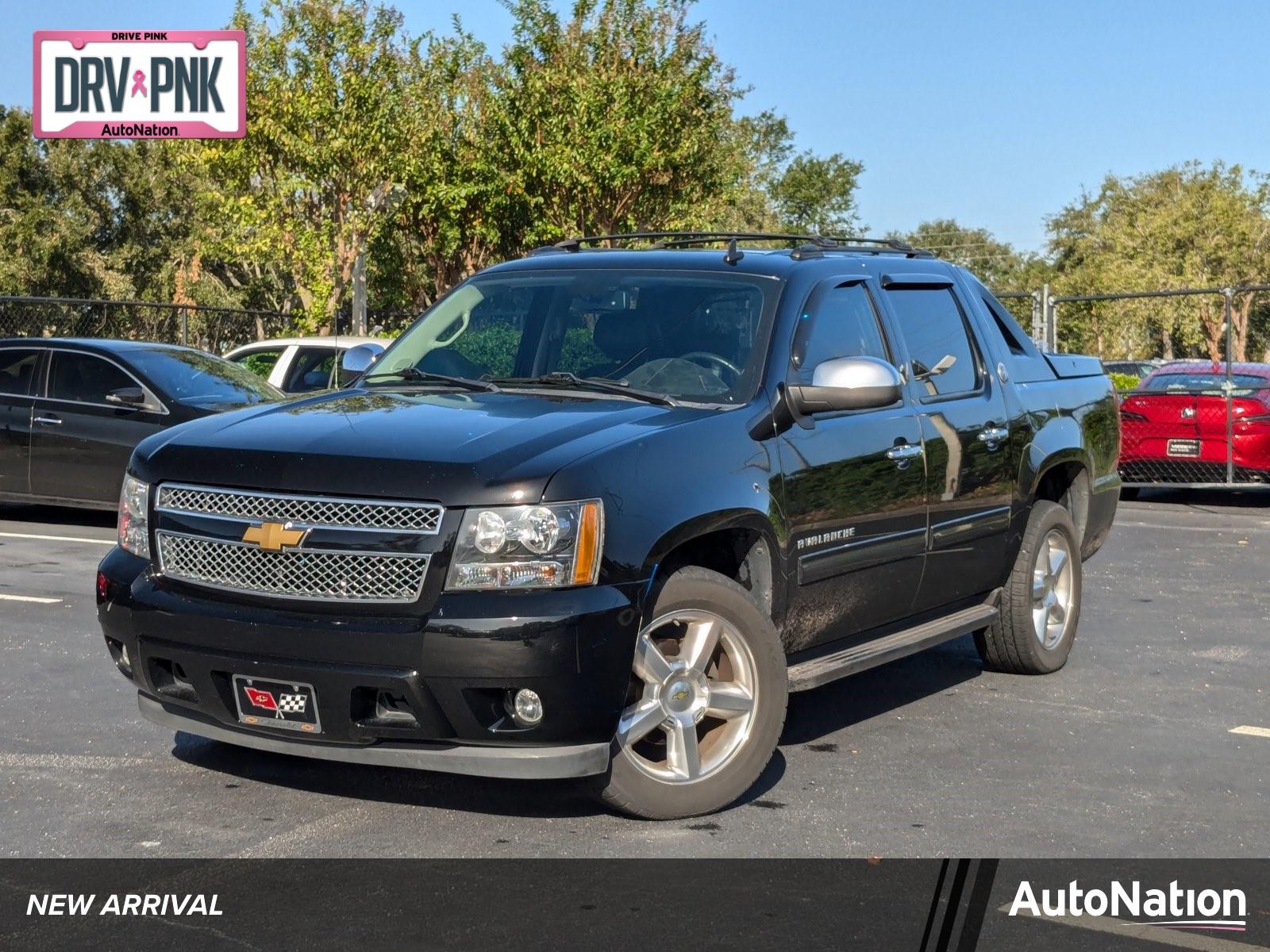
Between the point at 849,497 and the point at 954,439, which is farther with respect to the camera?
the point at 954,439

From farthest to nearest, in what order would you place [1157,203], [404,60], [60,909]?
[1157,203], [404,60], [60,909]

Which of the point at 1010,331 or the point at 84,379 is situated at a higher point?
the point at 1010,331

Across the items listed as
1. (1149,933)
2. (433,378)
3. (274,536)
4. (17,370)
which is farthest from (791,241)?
(17,370)

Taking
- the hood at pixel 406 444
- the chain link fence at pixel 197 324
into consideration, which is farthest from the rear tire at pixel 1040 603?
the chain link fence at pixel 197 324

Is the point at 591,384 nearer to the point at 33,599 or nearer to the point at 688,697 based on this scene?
the point at 688,697

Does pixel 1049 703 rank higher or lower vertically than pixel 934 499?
lower

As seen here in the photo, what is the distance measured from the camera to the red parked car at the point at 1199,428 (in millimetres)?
16844

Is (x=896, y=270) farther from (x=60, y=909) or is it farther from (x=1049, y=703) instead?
(x=60, y=909)

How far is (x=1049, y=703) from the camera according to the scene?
7254 mm

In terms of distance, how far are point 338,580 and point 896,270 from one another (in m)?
3.20

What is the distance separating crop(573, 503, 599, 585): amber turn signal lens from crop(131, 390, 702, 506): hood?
0.16 metres

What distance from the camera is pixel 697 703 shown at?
207 inches

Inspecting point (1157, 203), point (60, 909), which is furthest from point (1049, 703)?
point (1157, 203)

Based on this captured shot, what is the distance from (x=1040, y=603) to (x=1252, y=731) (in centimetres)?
128
